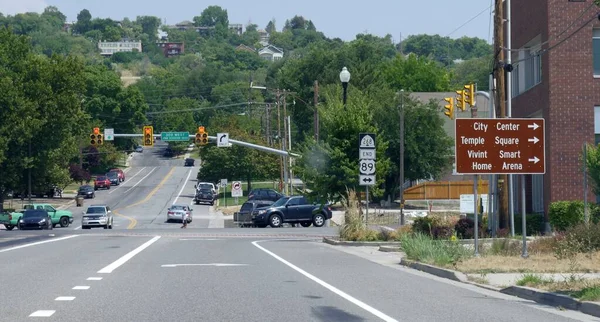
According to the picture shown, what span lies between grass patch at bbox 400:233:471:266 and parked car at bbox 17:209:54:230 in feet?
109

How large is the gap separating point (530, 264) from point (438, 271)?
6.88 feet

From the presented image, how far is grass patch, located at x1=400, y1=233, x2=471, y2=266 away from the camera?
70.8 ft

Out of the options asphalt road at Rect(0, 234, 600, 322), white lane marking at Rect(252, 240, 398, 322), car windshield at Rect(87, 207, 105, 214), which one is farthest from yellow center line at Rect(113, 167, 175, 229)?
white lane marking at Rect(252, 240, 398, 322)

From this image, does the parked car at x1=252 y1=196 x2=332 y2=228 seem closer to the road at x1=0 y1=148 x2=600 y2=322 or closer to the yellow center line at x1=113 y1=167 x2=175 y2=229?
the yellow center line at x1=113 y1=167 x2=175 y2=229

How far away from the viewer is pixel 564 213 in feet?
109

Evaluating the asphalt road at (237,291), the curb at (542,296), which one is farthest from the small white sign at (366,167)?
the curb at (542,296)

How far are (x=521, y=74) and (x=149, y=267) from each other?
2394 cm

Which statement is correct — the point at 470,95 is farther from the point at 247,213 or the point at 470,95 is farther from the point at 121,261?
the point at 247,213

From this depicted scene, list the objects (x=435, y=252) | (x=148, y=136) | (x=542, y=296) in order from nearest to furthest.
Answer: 1. (x=542, y=296)
2. (x=435, y=252)
3. (x=148, y=136)

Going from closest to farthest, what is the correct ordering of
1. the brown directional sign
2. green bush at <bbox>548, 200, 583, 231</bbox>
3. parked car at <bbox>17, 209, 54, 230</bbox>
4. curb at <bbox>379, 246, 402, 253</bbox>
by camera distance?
the brown directional sign → curb at <bbox>379, 246, 402, 253</bbox> → green bush at <bbox>548, 200, 583, 231</bbox> → parked car at <bbox>17, 209, 54, 230</bbox>

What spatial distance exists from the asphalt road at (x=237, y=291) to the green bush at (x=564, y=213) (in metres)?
10.5

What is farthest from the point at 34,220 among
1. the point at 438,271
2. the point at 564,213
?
the point at 438,271

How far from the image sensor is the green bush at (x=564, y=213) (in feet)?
107

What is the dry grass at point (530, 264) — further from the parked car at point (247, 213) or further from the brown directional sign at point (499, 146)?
the parked car at point (247, 213)
